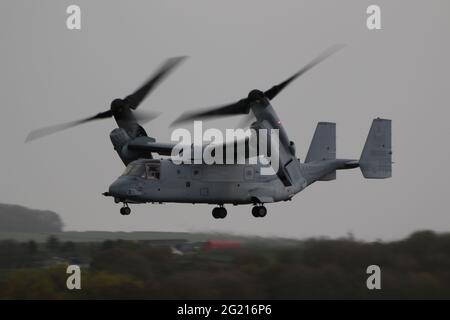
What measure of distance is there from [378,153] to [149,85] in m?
9.03

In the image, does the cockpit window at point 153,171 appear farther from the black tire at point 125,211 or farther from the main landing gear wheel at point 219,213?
the main landing gear wheel at point 219,213

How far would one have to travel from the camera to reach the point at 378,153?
1937 inches

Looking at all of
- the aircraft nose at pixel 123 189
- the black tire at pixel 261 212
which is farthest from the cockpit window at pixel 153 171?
the black tire at pixel 261 212

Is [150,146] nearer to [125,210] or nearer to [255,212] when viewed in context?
[125,210]

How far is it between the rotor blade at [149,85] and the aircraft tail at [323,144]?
20.3 ft

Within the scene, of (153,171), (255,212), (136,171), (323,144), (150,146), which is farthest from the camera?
(323,144)

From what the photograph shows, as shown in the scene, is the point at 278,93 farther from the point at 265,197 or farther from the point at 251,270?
the point at 251,270

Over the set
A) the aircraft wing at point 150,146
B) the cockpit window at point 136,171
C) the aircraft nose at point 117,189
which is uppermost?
the aircraft wing at point 150,146

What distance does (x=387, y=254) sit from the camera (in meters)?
41.7

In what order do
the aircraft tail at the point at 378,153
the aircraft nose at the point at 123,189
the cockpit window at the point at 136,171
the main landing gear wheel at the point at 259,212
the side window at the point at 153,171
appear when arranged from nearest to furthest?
1. the aircraft nose at the point at 123,189
2. the cockpit window at the point at 136,171
3. the side window at the point at 153,171
4. the main landing gear wheel at the point at 259,212
5. the aircraft tail at the point at 378,153

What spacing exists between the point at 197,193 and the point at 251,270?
7.61m

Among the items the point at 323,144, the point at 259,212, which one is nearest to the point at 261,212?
the point at 259,212

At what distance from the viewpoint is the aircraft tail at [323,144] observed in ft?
165
